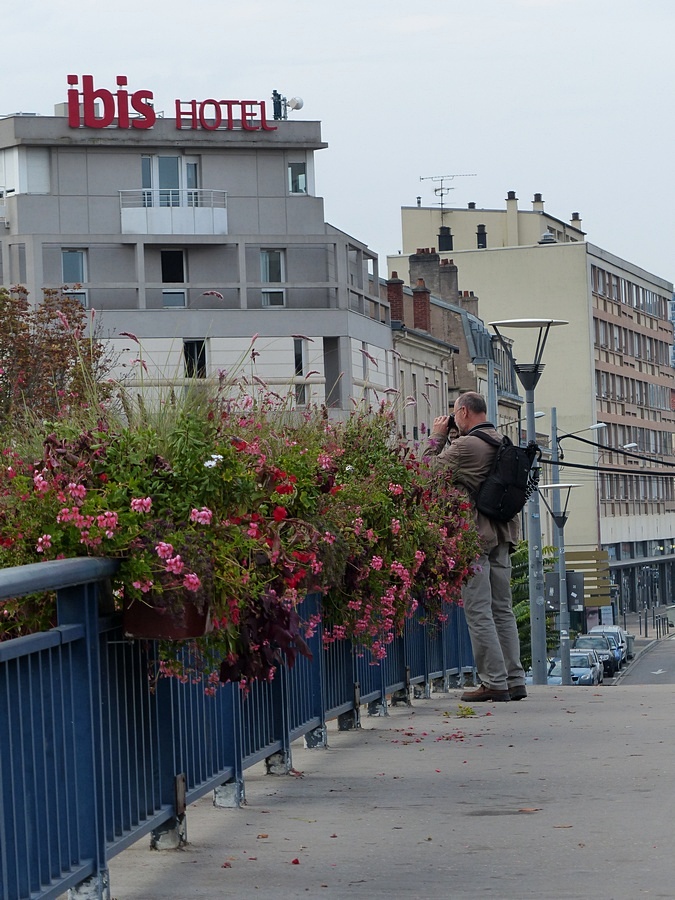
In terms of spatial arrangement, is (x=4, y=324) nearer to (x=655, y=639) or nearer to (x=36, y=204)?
(x=36, y=204)

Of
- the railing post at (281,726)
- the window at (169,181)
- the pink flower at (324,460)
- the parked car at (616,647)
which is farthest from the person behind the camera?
the parked car at (616,647)

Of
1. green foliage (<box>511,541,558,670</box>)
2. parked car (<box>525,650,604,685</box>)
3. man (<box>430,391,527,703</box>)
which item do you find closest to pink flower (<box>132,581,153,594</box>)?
man (<box>430,391,527,703</box>)

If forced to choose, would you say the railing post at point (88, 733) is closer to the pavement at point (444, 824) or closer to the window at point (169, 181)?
the pavement at point (444, 824)

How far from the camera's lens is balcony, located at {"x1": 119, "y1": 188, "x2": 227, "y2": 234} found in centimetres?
7206

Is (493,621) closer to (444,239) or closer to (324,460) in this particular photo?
(324,460)

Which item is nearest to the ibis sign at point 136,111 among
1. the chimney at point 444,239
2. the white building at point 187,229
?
the white building at point 187,229

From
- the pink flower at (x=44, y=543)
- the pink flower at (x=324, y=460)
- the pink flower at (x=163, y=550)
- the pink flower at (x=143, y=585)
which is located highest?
the pink flower at (x=324, y=460)

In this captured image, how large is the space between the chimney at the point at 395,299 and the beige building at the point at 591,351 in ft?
81.8

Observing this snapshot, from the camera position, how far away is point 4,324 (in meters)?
37.9

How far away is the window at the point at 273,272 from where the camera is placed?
73.0m

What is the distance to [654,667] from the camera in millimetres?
77688

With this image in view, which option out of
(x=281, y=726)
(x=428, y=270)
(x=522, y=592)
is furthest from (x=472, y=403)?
(x=428, y=270)

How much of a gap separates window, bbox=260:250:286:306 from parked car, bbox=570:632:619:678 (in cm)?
1861

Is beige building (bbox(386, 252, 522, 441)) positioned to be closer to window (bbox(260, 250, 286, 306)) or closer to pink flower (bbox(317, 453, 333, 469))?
window (bbox(260, 250, 286, 306))
